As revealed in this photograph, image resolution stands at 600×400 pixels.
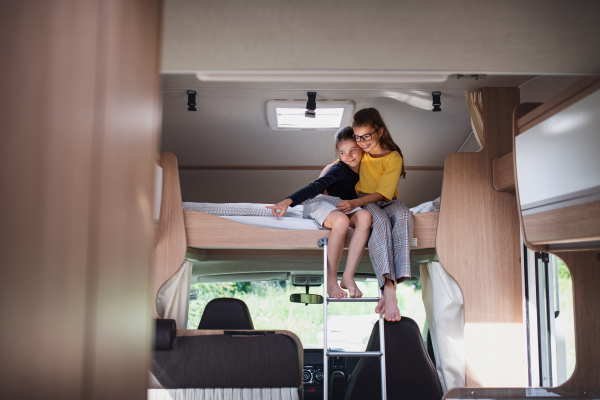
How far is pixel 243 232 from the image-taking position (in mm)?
2482

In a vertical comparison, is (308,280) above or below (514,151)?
below

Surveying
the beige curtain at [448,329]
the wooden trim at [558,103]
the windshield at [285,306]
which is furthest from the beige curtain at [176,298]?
the windshield at [285,306]

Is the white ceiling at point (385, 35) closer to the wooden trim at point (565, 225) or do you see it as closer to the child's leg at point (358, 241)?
the wooden trim at point (565, 225)

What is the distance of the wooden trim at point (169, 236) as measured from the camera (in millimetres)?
2482

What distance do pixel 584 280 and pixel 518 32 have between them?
2.05 m

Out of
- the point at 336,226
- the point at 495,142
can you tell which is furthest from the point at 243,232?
the point at 495,142

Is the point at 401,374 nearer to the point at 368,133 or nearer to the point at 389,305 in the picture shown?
the point at 389,305

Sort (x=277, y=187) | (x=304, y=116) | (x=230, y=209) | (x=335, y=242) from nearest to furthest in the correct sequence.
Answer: (x=335, y=242) → (x=230, y=209) → (x=304, y=116) → (x=277, y=187)

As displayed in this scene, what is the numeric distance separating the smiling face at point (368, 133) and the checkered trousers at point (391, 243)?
42 cm

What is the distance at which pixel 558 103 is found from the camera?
162 cm

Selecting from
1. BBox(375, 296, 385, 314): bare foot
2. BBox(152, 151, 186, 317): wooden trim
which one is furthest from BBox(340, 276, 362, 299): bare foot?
BBox(152, 151, 186, 317): wooden trim

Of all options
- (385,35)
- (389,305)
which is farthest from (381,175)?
(385,35)

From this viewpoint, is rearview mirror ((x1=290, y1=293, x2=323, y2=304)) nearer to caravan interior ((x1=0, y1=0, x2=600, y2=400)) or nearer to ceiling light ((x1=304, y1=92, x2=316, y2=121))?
caravan interior ((x1=0, y1=0, x2=600, y2=400))

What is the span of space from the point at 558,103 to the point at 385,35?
1261 mm
